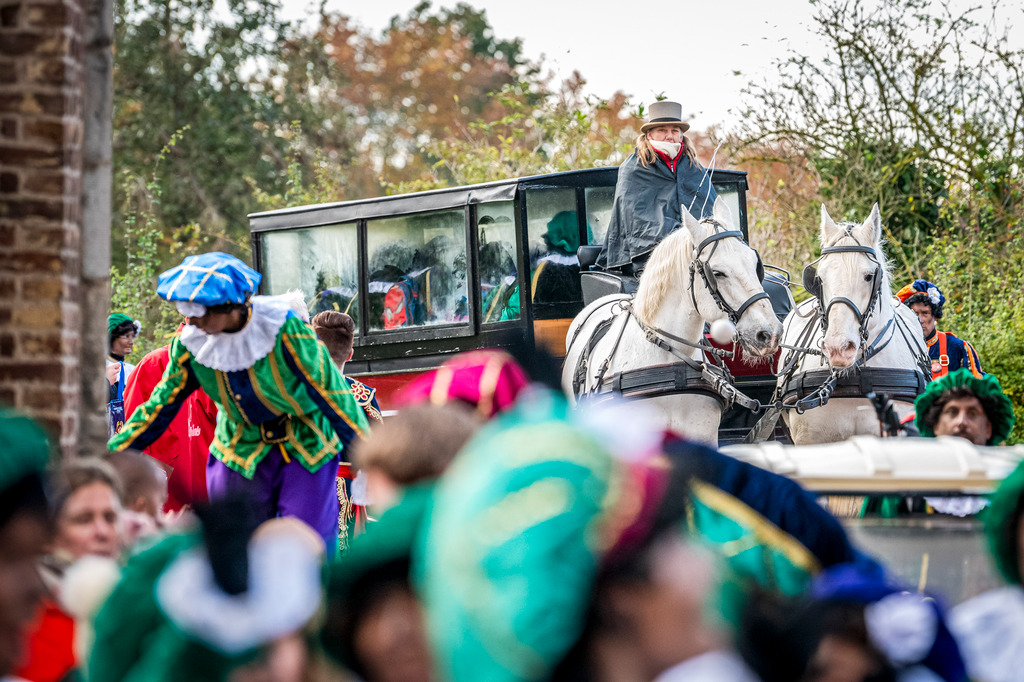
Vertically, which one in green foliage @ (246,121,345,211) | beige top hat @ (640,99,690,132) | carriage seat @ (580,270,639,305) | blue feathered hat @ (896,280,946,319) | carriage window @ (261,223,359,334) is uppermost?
green foliage @ (246,121,345,211)

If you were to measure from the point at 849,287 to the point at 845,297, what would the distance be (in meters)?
0.07

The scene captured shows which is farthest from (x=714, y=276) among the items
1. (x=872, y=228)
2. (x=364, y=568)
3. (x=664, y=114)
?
(x=364, y=568)

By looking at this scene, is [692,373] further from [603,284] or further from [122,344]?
[122,344]

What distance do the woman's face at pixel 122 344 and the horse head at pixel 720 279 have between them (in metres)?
4.09

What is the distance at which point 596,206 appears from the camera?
9.36m

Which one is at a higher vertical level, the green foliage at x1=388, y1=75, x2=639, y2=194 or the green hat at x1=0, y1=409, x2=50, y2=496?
the green foliage at x1=388, y1=75, x2=639, y2=194

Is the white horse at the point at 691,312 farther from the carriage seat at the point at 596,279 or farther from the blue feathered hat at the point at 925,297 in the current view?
the blue feathered hat at the point at 925,297

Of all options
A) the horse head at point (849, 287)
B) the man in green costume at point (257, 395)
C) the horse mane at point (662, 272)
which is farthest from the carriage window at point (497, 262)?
the man in green costume at point (257, 395)

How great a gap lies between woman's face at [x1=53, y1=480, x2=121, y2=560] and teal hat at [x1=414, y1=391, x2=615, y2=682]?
1475 millimetres

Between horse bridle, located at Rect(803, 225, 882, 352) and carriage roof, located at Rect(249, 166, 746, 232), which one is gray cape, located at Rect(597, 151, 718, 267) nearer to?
horse bridle, located at Rect(803, 225, 882, 352)

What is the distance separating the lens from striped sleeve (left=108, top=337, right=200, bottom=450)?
16.2ft

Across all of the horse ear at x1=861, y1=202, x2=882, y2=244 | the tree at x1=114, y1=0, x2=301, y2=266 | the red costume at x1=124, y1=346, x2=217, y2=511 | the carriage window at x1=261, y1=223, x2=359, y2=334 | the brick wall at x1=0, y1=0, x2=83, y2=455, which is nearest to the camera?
→ the brick wall at x1=0, y1=0, x2=83, y2=455

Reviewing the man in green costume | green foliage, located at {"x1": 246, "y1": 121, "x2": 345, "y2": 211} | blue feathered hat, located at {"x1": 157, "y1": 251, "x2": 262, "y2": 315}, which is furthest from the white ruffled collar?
green foliage, located at {"x1": 246, "y1": 121, "x2": 345, "y2": 211}

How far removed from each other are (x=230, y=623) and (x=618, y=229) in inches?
256
